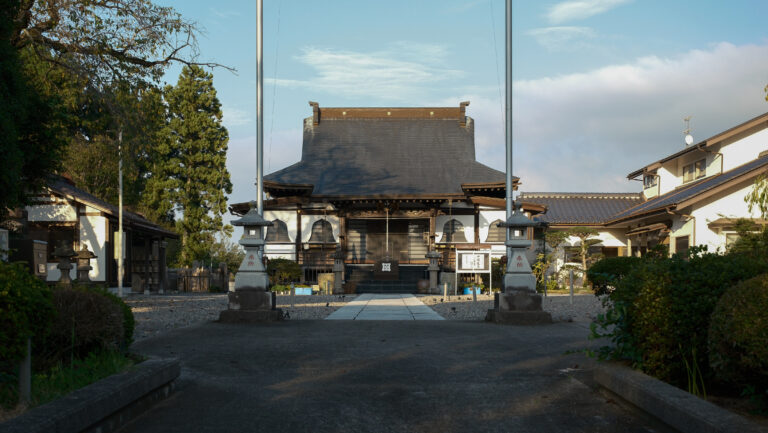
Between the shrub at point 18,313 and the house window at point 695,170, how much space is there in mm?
27650

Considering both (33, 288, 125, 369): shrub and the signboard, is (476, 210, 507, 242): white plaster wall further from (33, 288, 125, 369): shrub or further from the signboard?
(33, 288, 125, 369): shrub

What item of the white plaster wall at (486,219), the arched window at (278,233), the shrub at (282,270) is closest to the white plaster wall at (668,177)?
the white plaster wall at (486,219)

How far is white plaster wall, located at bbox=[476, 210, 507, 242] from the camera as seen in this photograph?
29547 mm

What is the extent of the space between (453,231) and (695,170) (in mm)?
11052

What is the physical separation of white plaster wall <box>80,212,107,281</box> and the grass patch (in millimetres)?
20805

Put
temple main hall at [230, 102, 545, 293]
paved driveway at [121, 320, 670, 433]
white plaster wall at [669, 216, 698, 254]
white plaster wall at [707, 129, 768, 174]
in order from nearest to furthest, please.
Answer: paved driveway at [121, 320, 670, 433] < white plaster wall at [669, 216, 698, 254] < white plaster wall at [707, 129, 768, 174] < temple main hall at [230, 102, 545, 293]

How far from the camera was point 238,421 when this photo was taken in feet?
16.0

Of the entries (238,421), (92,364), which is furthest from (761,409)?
(92,364)

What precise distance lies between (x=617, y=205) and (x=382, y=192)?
55.5 feet

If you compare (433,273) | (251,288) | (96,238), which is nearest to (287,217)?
(433,273)

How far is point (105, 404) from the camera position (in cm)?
441

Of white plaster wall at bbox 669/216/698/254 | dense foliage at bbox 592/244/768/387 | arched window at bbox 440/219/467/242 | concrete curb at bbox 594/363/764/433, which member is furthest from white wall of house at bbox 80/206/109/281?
dense foliage at bbox 592/244/768/387

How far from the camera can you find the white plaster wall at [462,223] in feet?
97.1

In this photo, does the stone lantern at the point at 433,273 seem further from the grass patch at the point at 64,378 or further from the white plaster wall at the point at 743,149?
the grass patch at the point at 64,378
